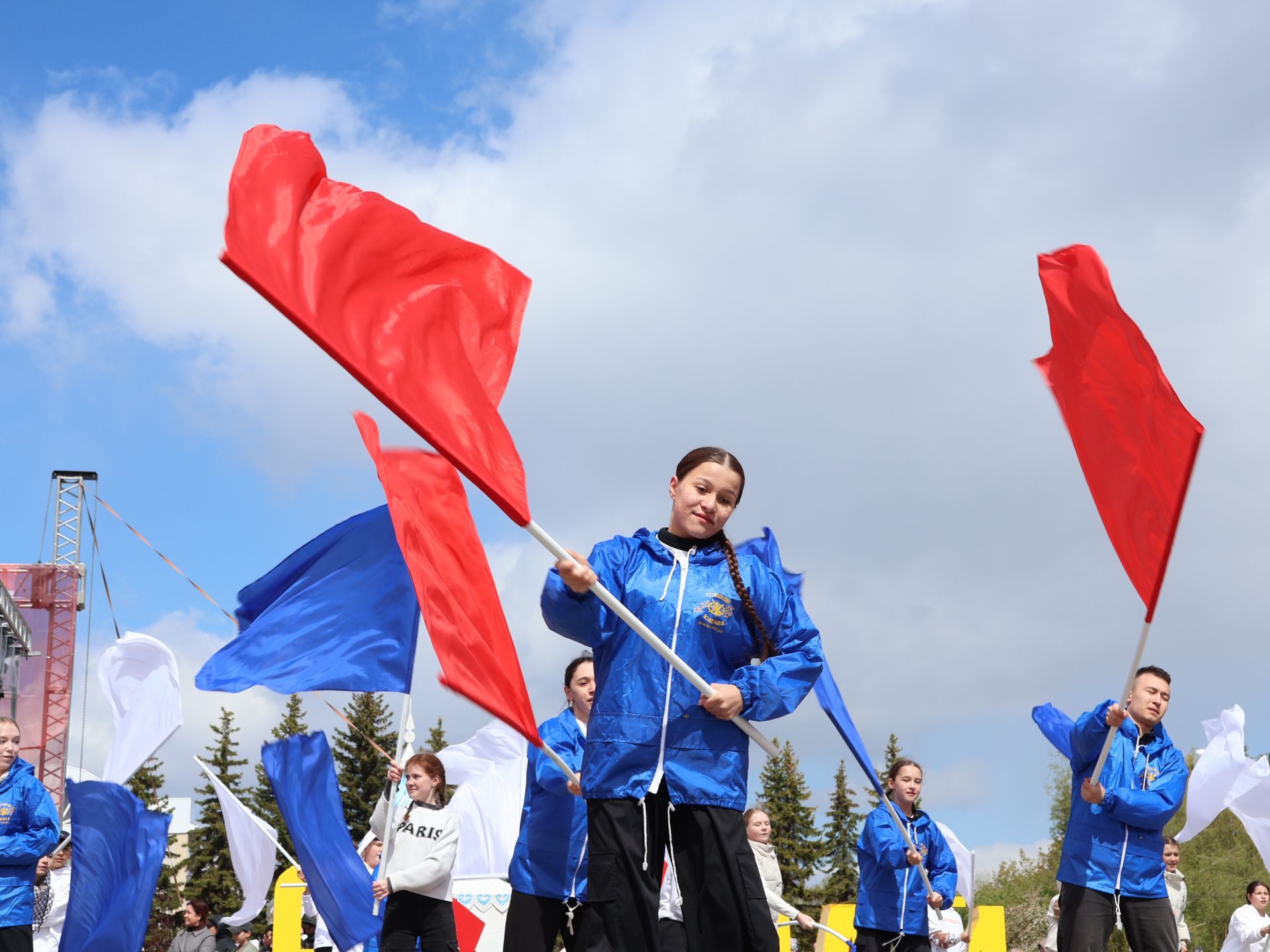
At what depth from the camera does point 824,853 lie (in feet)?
182

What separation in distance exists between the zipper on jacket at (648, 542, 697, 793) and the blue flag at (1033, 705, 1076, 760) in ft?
15.6

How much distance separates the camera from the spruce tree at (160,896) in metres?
55.6

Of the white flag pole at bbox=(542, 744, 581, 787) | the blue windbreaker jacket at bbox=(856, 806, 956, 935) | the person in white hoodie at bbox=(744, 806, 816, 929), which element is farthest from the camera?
the person in white hoodie at bbox=(744, 806, 816, 929)

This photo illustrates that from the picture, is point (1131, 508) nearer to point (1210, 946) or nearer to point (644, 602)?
point (644, 602)

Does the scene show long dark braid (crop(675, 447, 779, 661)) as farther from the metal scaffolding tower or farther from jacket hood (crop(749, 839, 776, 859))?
the metal scaffolding tower

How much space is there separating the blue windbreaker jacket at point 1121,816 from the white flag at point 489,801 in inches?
246

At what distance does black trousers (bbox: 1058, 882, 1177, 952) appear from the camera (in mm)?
8469

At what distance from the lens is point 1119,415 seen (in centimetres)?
672

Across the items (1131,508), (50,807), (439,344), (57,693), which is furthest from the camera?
(57,693)

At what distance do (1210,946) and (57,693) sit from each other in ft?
127

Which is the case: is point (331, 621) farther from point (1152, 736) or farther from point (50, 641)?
point (50, 641)

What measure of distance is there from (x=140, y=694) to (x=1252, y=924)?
1200cm

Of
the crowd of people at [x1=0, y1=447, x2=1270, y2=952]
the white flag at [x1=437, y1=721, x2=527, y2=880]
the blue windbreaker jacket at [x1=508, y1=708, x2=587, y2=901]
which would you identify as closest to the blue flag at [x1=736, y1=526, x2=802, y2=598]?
the crowd of people at [x1=0, y1=447, x2=1270, y2=952]

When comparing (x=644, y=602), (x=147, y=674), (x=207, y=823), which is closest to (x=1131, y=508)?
(x=644, y=602)
